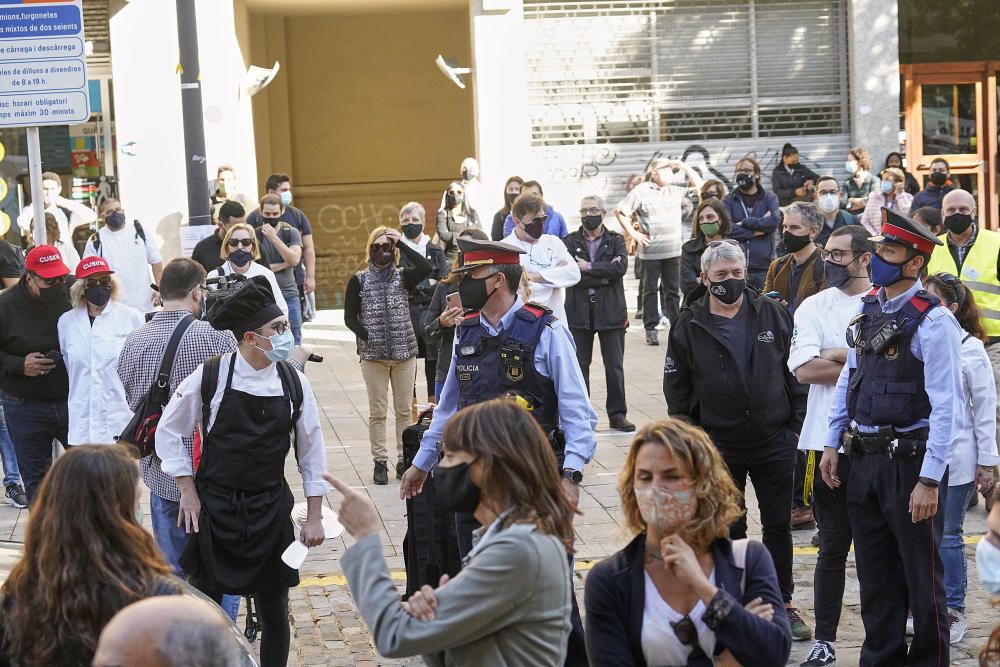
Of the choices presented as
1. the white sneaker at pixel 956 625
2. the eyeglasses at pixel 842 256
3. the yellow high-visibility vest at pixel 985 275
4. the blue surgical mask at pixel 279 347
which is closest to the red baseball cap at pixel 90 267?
the blue surgical mask at pixel 279 347

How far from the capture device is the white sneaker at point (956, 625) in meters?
6.44

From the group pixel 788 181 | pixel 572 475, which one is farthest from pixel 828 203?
pixel 572 475

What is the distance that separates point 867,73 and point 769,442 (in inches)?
541

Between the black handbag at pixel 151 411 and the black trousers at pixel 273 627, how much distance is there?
2.78 feet

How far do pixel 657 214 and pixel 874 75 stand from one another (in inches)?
234

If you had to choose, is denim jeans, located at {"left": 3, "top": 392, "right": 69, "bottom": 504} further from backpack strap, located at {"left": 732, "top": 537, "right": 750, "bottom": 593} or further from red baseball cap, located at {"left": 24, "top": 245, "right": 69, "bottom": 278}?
backpack strap, located at {"left": 732, "top": 537, "right": 750, "bottom": 593}

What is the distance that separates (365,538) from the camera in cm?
361

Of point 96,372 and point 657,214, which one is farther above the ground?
point 657,214

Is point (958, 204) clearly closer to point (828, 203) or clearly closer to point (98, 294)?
point (828, 203)

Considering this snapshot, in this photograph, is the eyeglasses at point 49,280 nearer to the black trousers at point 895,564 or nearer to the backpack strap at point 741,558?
the black trousers at point 895,564

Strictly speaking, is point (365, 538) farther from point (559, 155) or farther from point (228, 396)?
point (559, 155)

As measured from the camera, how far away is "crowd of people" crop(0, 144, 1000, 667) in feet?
11.8

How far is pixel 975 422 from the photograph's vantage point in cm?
623

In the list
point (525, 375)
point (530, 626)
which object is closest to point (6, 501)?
point (525, 375)
